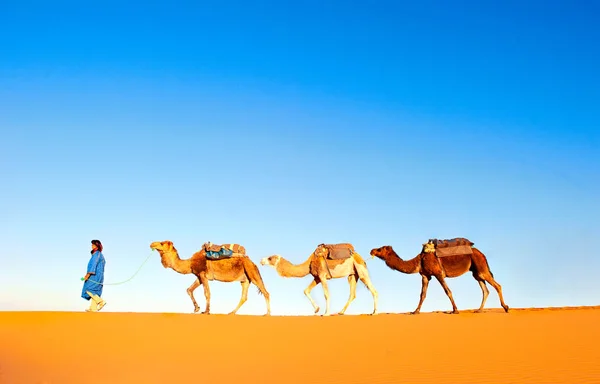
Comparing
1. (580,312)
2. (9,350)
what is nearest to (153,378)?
(9,350)

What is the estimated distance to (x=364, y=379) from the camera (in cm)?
1042

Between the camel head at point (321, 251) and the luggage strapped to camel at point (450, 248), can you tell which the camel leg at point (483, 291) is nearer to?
the luggage strapped to camel at point (450, 248)

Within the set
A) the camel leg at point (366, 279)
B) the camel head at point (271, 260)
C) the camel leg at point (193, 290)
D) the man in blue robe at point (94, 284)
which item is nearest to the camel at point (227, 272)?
the camel leg at point (193, 290)

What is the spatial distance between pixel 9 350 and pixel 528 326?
11.7 metres

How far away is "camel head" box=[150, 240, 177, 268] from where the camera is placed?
66.4 ft

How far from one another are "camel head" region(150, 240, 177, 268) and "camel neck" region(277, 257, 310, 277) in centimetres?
343

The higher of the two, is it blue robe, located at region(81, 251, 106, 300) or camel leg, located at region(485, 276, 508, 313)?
blue robe, located at region(81, 251, 106, 300)

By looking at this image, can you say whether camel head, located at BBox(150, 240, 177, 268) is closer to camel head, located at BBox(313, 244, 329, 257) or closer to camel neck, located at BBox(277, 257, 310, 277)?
camel neck, located at BBox(277, 257, 310, 277)

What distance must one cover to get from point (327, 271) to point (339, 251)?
730mm

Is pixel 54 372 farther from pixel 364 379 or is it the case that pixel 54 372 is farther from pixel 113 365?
pixel 364 379

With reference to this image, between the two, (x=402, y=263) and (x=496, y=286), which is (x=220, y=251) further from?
(x=496, y=286)

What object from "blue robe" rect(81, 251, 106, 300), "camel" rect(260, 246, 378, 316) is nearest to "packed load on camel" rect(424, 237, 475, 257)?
"camel" rect(260, 246, 378, 316)

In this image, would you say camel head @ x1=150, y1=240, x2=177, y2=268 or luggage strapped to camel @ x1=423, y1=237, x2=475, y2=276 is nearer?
luggage strapped to camel @ x1=423, y1=237, x2=475, y2=276

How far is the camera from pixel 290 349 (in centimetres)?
1326
